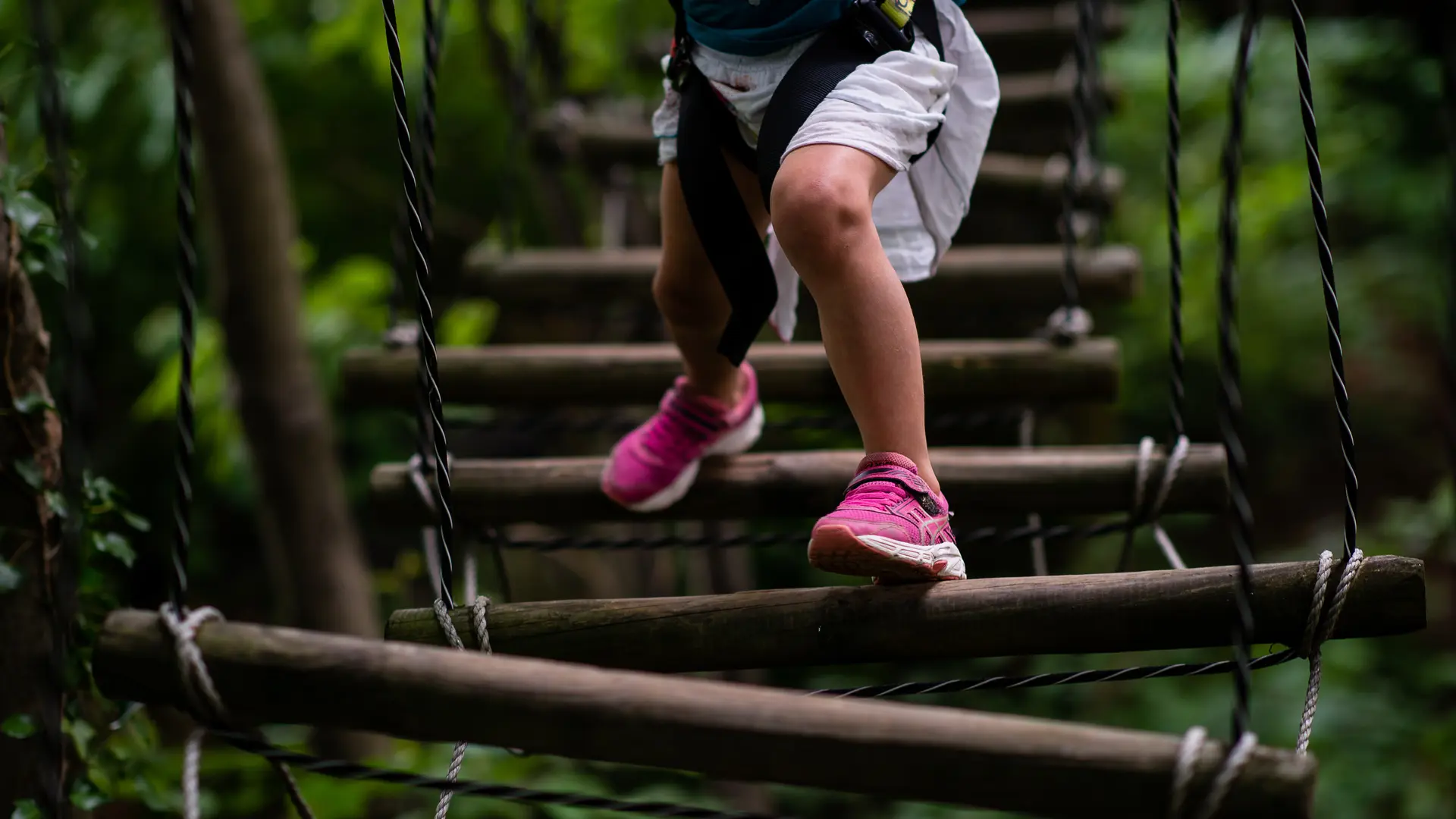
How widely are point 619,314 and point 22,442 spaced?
65.8 inches

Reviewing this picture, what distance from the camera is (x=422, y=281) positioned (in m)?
1.17

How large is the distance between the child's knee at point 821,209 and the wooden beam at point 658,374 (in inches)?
29.1

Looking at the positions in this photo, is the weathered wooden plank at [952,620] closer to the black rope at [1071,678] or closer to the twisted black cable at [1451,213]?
the black rope at [1071,678]

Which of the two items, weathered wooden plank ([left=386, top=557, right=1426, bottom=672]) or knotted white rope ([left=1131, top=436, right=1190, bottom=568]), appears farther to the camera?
knotted white rope ([left=1131, top=436, right=1190, bottom=568])

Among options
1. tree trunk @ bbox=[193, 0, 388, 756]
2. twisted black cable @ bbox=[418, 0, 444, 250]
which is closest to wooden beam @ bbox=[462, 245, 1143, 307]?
tree trunk @ bbox=[193, 0, 388, 756]

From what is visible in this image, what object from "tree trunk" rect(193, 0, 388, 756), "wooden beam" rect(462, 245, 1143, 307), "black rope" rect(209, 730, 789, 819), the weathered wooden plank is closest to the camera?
"black rope" rect(209, 730, 789, 819)

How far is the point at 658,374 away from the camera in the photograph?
6.81 feet

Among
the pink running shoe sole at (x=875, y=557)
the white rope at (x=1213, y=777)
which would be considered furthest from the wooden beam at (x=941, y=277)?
the white rope at (x=1213, y=777)

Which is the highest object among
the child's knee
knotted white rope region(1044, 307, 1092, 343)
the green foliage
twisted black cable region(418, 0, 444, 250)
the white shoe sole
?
twisted black cable region(418, 0, 444, 250)

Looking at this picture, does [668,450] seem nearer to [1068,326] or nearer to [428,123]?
[428,123]

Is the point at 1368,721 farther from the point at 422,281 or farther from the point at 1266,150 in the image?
the point at 422,281

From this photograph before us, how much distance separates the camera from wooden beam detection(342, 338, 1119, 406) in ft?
6.72

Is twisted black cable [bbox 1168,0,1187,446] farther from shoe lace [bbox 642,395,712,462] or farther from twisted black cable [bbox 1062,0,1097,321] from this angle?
shoe lace [bbox 642,395,712,462]

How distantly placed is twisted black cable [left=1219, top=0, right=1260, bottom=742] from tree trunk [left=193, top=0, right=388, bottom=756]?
6.89 feet
